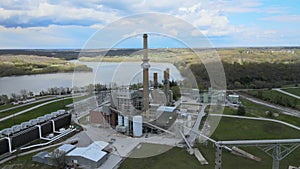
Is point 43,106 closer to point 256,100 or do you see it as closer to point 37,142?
point 37,142

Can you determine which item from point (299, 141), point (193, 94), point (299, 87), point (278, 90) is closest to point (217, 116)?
point (193, 94)

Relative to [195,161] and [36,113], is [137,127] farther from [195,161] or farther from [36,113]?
[36,113]

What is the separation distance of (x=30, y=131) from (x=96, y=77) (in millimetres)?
10992

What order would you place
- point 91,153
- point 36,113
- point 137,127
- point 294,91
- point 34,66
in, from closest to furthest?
point 91,153, point 137,127, point 36,113, point 294,91, point 34,66

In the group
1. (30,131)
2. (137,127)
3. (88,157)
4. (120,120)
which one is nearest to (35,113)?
(30,131)

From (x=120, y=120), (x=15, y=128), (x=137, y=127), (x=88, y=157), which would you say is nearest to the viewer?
(x=88, y=157)

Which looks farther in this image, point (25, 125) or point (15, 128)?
point (25, 125)

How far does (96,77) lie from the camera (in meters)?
18.5

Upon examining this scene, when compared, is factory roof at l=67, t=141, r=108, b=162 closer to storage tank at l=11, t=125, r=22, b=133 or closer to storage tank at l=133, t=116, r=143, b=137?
storage tank at l=133, t=116, r=143, b=137

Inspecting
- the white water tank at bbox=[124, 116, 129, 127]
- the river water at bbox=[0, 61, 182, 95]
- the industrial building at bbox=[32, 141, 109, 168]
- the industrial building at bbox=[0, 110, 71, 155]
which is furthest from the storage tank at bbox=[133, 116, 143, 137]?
the river water at bbox=[0, 61, 182, 95]

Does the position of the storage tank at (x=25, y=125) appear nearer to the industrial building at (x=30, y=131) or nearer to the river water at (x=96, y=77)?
the industrial building at (x=30, y=131)

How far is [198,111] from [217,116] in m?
1.16

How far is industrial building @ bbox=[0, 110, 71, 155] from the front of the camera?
689 cm

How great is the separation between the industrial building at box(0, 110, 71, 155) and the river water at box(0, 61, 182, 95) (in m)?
4.28
